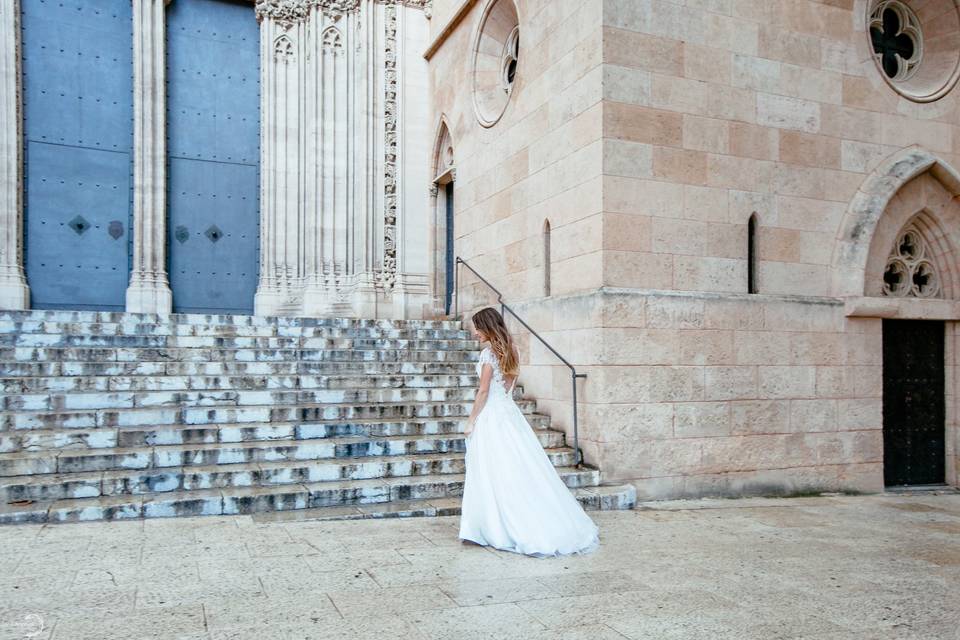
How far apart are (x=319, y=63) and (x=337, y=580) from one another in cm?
1079

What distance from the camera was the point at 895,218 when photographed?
9242mm

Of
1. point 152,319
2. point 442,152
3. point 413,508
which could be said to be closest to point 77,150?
point 152,319

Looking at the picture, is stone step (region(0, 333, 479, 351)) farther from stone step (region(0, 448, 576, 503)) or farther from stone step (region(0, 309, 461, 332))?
stone step (region(0, 448, 576, 503))

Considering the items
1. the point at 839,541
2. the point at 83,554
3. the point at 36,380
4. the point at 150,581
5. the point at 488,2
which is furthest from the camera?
the point at 488,2

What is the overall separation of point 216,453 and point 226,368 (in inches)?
67.9

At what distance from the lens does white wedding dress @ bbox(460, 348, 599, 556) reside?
5.35 meters

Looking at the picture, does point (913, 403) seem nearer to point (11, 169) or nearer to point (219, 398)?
point (219, 398)

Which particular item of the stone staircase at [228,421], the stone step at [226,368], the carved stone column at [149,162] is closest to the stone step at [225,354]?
the stone staircase at [228,421]

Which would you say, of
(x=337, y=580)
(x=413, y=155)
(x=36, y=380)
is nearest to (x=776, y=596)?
(x=337, y=580)

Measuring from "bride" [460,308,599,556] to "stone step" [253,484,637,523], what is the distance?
3.22 ft

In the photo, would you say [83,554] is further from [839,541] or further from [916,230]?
[916,230]

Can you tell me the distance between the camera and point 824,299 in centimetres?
868

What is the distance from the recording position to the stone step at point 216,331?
340 inches

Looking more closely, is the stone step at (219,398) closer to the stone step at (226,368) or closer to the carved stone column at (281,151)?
the stone step at (226,368)
